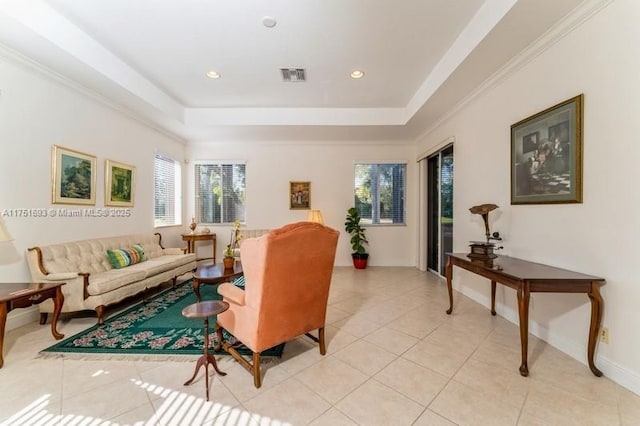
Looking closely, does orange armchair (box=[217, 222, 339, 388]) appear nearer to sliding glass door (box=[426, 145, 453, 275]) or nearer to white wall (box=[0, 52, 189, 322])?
white wall (box=[0, 52, 189, 322])

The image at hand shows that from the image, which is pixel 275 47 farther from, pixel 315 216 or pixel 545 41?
pixel 315 216

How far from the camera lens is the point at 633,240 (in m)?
1.82

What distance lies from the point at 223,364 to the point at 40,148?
331cm

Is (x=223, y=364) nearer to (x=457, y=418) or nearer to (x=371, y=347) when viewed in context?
(x=371, y=347)

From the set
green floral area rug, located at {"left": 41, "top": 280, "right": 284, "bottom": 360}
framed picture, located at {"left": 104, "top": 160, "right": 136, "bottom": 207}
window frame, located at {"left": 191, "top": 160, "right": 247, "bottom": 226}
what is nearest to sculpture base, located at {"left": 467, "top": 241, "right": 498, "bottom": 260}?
green floral area rug, located at {"left": 41, "top": 280, "right": 284, "bottom": 360}

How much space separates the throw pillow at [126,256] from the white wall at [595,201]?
5.02 m

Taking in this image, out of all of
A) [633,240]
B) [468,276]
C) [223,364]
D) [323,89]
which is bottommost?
[223,364]

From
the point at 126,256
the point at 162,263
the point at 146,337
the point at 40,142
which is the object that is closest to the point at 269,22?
the point at 40,142

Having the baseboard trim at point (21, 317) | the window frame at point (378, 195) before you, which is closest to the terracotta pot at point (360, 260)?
the window frame at point (378, 195)

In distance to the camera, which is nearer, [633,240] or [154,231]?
[633,240]

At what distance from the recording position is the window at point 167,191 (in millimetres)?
5148

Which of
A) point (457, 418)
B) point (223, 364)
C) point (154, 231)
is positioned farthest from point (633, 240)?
point (154, 231)

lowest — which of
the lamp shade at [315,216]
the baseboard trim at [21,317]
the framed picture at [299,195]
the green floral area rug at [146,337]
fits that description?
the green floral area rug at [146,337]

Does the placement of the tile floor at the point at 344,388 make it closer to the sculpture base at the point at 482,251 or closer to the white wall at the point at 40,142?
the sculpture base at the point at 482,251
